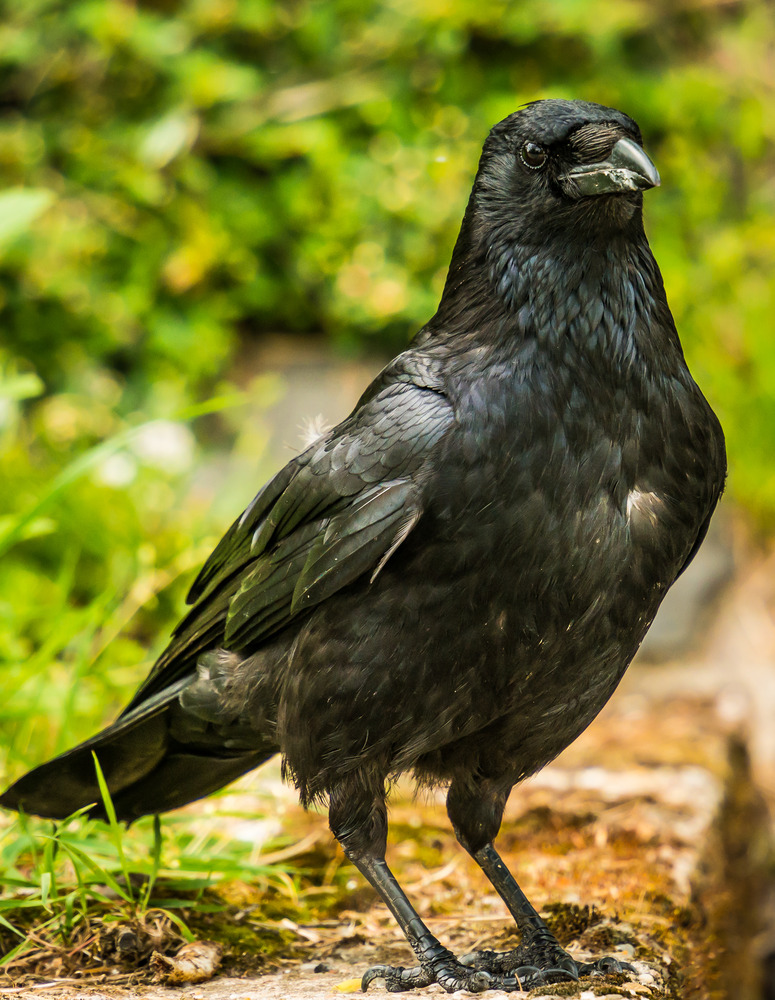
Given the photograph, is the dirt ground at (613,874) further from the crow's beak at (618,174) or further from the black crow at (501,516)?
the crow's beak at (618,174)

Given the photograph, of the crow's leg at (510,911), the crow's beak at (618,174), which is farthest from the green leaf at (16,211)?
the crow's leg at (510,911)

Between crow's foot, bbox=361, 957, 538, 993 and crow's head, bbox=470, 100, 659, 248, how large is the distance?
1.36m

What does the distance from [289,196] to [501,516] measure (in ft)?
12.2

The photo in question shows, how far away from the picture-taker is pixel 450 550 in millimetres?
1972

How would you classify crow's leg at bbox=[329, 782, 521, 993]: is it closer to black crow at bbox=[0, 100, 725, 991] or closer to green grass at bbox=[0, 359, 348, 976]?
black crow at bbox=[0, 100, 725, 991]

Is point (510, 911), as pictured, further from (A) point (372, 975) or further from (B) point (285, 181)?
(B) point (285, 181)

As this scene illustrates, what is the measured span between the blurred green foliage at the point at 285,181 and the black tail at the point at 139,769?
7.82ft

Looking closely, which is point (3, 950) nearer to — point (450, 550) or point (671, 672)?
point (450, 550)

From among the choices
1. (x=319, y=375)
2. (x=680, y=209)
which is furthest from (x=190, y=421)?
(x=680, y=209)

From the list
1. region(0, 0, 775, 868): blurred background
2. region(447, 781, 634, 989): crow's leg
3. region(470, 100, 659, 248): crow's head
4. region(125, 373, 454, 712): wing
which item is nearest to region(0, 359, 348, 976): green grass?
region(0, 0, 775, 868): blurred background

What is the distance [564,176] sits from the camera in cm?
202

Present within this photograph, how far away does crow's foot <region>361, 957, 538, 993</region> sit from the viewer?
2.07m

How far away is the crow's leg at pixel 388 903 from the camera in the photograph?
2.09 metres

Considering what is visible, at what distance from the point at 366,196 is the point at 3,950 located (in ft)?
12.5
